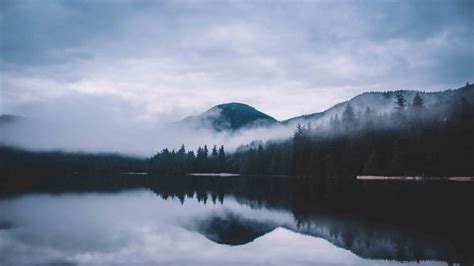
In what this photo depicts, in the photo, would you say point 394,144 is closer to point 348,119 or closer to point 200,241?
point 348,119

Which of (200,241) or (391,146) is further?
(391,146)

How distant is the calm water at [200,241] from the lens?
20516 millimetres

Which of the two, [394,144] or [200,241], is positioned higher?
[394,144]

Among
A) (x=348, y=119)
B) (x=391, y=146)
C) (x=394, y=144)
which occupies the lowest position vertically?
(x=391, y=146)

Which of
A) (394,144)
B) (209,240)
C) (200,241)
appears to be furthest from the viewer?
(394,144)

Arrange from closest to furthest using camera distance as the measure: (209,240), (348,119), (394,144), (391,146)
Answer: (209,240) → (394,144) → (391,146) → (348,119)

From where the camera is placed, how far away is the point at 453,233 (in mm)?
25844

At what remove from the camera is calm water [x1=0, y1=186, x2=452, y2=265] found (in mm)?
20516

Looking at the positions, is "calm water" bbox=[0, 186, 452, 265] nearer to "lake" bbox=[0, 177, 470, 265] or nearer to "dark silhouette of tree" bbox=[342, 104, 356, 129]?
"lake" bbox=[0, 177, 470, 265]

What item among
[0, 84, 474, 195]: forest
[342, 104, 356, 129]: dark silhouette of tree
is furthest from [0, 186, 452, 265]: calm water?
[342, 104, 356, 129]: dark silhouette of tree

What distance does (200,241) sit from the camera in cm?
2548

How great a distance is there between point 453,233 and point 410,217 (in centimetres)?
779

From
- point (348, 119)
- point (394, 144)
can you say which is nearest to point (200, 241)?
point (394, 144)

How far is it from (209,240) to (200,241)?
2.15 ft
